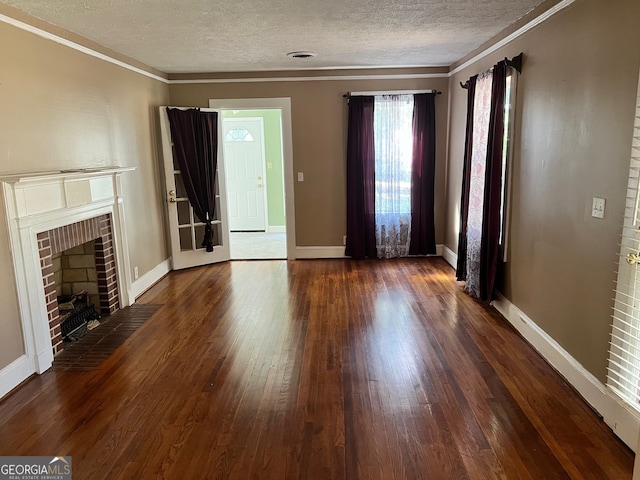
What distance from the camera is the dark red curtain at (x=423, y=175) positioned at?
5.63m

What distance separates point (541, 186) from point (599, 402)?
1.48m

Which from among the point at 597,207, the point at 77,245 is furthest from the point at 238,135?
the point at 597,207

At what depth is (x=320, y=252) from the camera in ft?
20.0

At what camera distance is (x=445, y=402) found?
2602 mm

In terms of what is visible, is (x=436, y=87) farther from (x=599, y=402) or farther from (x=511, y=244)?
(x=599, y=402)

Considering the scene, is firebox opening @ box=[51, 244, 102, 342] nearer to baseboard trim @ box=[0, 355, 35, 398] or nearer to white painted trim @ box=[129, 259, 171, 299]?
white painted trim @ box=[129, 259, 171, 299]

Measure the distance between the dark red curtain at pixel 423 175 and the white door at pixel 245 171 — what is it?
3275 mm

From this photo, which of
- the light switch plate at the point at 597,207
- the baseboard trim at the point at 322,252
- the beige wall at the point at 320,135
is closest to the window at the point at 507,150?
the light switch plate at the point at 597,207

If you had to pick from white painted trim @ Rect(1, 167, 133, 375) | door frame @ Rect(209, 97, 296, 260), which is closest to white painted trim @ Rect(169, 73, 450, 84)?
door frame @ Rect(209, 97, 296, 260)

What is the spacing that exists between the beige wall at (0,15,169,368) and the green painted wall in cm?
263

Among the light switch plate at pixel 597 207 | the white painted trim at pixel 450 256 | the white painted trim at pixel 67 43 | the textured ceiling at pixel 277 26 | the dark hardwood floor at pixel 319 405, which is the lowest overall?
the dark hardwood floor at pixel 319 405

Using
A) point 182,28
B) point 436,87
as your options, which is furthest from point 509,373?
point 436,87

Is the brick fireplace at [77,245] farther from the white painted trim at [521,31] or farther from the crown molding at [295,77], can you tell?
the white painted trim at [521,31]

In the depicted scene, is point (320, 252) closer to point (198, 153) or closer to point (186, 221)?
point (186, 221)
